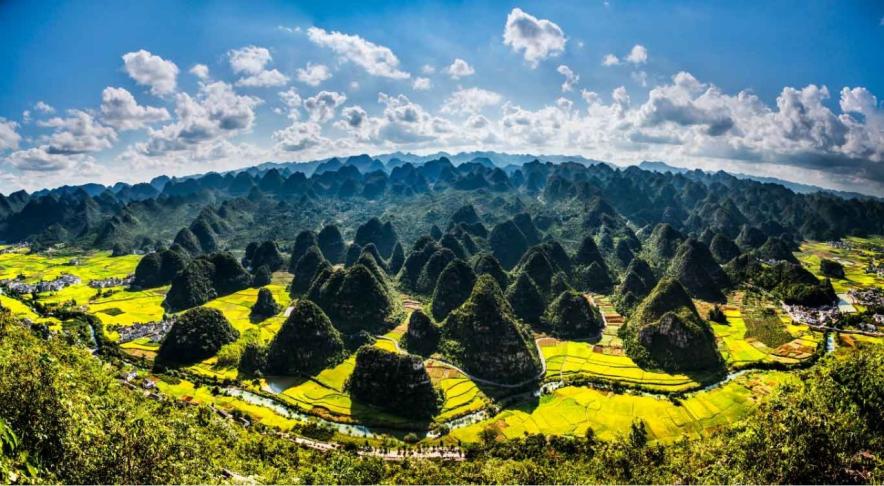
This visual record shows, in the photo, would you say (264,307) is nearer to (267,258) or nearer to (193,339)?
(193,339)

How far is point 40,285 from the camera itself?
104750 millimetres

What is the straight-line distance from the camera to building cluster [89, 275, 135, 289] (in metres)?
111

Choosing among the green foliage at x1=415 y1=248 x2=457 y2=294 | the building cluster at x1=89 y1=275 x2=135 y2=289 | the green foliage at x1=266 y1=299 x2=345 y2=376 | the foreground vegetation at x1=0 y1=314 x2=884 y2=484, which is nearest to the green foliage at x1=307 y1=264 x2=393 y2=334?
the green foliage at x1=266 y1=299 x2=345 y2=376

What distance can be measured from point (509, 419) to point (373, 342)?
29.6 m

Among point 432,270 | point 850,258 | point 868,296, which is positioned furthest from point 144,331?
point 850,258

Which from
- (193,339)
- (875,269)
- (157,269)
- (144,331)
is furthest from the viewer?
(875,269)

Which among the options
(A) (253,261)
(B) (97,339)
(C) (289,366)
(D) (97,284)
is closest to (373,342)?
(C) (289,366)

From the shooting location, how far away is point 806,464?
90.6ft

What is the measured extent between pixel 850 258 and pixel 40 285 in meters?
231

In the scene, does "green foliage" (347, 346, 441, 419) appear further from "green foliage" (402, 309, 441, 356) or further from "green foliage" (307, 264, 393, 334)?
"green foliage" (307, 264, 393, 334)

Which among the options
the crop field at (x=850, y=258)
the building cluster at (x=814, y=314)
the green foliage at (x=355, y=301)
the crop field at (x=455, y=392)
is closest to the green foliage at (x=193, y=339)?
the green foliage at (x=355, y=301)

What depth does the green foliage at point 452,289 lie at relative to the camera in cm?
8638

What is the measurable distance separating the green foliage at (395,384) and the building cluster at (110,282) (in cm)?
9110

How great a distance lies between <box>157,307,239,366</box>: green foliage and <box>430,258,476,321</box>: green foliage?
37.4 metres
